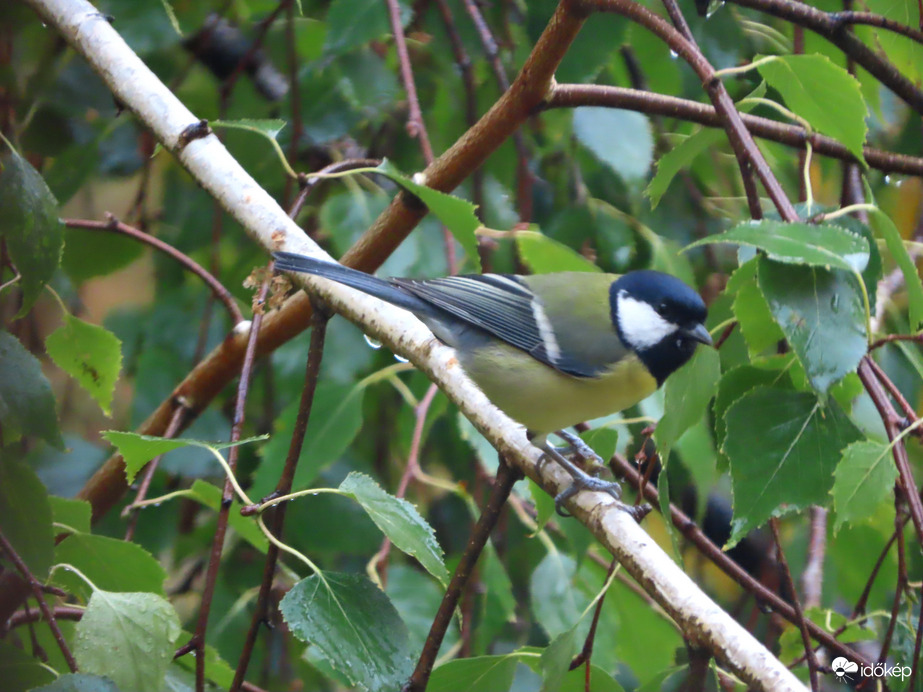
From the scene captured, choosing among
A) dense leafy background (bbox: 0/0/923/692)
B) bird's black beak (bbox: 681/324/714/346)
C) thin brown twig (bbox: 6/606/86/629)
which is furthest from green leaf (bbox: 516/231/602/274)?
thin brown twig (bbox: 6/606/86/629)

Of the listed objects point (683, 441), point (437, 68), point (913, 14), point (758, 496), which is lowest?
point (683, 441)

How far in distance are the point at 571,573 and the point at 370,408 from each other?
1.00 metres

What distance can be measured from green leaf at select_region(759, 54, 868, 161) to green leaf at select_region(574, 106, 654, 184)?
86 cm

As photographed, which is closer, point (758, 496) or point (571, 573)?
point (758, 496)

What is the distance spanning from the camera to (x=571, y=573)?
197 cm

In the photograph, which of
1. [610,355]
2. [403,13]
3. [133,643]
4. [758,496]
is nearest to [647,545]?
[758,496]

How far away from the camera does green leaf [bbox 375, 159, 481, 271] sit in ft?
4.89

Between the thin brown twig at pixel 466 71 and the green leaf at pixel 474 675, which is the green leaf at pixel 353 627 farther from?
the thin brown twig at pixel 466 71

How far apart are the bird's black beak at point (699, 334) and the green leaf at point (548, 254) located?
0.25 metres

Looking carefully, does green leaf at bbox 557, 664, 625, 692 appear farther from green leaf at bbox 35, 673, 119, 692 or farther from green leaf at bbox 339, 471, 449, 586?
green leaf at bbox 35, 673, 119, 692

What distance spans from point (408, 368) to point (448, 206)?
719 millimetres

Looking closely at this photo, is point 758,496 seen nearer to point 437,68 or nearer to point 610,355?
point 610,355

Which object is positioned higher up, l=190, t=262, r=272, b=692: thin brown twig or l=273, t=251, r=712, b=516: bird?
l=190, t=262, r=272, b=692: thin brown twig

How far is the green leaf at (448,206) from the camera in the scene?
149 cm
